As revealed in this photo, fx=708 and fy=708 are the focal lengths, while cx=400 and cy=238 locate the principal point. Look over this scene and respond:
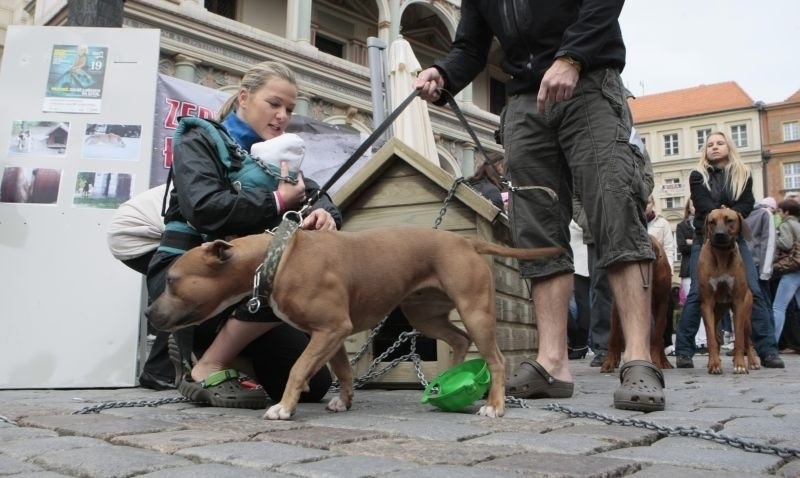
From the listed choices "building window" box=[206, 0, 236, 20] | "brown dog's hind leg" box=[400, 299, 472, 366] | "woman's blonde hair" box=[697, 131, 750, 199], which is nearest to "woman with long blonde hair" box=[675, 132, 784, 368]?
"woman's blonde hair" box=[697, 131, 750, 199]

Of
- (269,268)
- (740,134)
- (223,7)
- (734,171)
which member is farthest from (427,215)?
(740,134)

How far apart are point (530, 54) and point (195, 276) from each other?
1839mm

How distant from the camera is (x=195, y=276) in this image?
8.86 ft

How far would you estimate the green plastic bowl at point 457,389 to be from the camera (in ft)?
9.05

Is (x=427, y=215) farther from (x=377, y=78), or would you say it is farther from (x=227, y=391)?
(x=377, y=78)

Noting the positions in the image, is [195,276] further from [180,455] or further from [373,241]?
[180,455]

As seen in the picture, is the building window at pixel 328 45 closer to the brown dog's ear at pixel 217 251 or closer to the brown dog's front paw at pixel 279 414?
the brown dog's ear at pixel 217 251

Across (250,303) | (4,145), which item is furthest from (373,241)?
(4,145)

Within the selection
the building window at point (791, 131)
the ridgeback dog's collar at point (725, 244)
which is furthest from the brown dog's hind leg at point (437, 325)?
the building window at point (791, 131)

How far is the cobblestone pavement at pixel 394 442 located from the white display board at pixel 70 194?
53.9 inches

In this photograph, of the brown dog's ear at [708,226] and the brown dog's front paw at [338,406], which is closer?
the brown dog's front paw at [338,406]

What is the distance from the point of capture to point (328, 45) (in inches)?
907

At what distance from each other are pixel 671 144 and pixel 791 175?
26.9ft

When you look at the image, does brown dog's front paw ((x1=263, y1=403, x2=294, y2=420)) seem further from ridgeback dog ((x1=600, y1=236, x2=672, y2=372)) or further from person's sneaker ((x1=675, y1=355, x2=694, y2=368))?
person's sneaker ((x1=675, y1=355, x2=694, y2=368))
